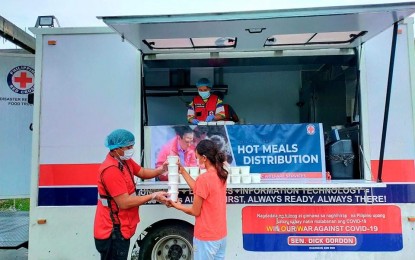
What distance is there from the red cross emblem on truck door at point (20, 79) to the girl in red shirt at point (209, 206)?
11.3ft

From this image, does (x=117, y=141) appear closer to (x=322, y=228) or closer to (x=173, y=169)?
(x=173, y=169)

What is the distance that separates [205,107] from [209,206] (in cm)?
223

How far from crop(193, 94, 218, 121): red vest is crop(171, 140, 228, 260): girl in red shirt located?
6.45 ft

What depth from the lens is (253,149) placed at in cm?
402

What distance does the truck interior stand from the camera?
3.20 metres

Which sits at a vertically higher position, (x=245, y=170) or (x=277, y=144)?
(x=277, y=144)

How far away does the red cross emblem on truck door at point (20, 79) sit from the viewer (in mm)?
4926

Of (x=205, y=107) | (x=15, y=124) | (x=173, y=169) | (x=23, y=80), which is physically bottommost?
(x=173, y=169)

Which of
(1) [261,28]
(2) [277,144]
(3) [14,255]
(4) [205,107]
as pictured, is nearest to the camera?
(1) [261,28]

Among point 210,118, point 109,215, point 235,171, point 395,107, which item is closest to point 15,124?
point 210,118

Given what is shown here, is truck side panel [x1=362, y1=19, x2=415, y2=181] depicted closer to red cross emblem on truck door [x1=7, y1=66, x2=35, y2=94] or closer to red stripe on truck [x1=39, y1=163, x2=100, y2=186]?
red stripe on truck [x1=39, y1=163, x2=100, y2=186]

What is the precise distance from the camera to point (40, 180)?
388 cm

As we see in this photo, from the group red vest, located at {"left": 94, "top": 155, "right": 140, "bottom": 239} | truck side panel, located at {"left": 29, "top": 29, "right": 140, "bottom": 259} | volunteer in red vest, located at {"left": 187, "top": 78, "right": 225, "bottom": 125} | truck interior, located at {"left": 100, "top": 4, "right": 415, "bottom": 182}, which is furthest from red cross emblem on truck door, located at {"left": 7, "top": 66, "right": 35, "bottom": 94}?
red vest, located at {"left": 94, "top": 155, "right": 140, "bottom": 239}

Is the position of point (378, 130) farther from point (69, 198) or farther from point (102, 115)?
point (69, 198)
